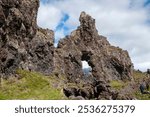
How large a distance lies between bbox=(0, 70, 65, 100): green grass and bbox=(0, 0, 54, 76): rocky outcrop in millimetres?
3218

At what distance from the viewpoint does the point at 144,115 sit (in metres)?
16.9

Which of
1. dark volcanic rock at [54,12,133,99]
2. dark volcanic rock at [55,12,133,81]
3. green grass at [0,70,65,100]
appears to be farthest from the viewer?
dark volcanic rock at [55,12,133,81]

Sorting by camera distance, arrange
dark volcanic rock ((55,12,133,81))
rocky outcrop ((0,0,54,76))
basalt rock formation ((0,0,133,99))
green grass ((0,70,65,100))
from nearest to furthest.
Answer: green grass ((0,70,65,100)) → basalt rock formation ((0,0,133,99)) → rocky outcrop ((0,0,54,76)) → dark volcanic rock ((55,12,133,81))

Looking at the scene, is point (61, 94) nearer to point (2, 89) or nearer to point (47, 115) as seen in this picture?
point (2, 89)

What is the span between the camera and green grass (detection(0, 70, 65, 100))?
84.0 metres

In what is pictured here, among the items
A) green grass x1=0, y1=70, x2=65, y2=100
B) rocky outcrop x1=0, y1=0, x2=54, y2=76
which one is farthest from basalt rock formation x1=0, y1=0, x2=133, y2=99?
green grass x1=0, y1=70, x2=65, y2=100

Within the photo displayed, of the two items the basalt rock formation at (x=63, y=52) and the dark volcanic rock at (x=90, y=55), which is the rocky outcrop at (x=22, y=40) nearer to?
the basalt rock formation at (x=63, y=52)

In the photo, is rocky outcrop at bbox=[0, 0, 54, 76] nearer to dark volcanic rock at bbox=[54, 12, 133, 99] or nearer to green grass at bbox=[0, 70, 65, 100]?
green grass at bbox=[0, 70, 65, 100]

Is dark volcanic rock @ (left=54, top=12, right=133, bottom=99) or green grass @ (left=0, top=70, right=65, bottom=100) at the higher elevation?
dark volcanic rock @ (left=54, top=12, right=133, bottom=99)

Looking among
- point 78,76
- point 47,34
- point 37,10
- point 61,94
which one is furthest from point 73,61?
point 61,94

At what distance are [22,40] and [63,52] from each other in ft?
A: 115

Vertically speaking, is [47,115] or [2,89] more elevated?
[2,89]

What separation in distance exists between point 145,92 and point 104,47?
2561 cm

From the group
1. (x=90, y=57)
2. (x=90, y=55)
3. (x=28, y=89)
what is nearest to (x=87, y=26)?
(x=90, y=55)
